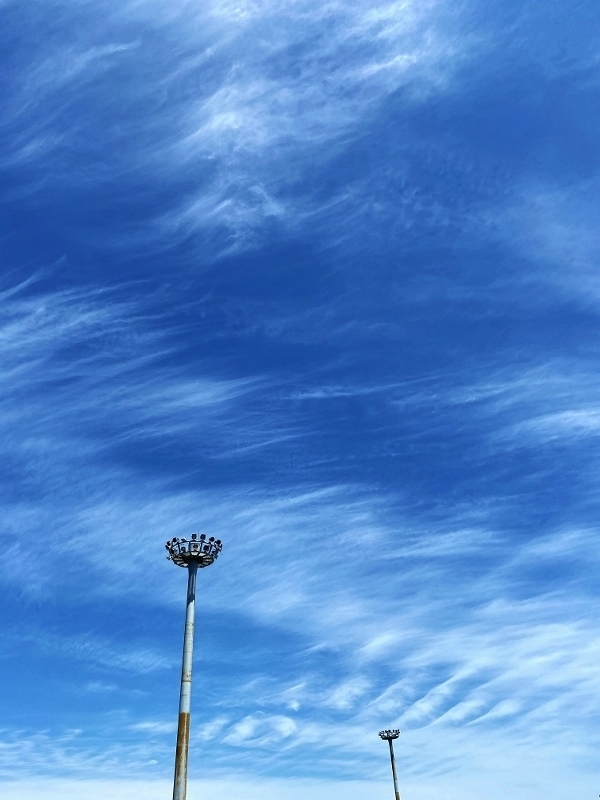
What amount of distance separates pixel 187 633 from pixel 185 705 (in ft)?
15.1

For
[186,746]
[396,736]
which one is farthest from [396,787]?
[186,746]

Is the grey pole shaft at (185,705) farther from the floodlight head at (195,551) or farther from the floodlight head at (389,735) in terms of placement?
the floodlight head at (389,735)

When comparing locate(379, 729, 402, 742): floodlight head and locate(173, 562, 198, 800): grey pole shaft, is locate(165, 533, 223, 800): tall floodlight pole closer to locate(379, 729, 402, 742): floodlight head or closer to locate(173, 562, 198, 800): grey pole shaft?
locate(173, 562, 198, 800): grey pole shaft

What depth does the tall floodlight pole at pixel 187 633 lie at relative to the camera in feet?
138

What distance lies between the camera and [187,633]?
4659cm

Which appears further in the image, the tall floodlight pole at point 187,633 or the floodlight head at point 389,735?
the floodlight head at point 389,735

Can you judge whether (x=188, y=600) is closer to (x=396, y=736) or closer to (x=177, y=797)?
(x=177, y=797)

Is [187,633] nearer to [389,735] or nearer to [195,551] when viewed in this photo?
[195,551]

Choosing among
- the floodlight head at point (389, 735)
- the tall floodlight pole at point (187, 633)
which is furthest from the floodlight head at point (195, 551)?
the floodlight head at point (389, 735)

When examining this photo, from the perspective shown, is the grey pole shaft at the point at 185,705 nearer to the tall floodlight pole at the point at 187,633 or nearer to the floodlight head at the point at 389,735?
the tall floodlight pole at the point at 187,633

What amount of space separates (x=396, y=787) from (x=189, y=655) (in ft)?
155

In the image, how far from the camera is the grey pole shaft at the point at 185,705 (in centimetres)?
4175

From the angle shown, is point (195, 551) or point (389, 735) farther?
point (389, 735)

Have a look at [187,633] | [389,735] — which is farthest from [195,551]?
[389,735]
